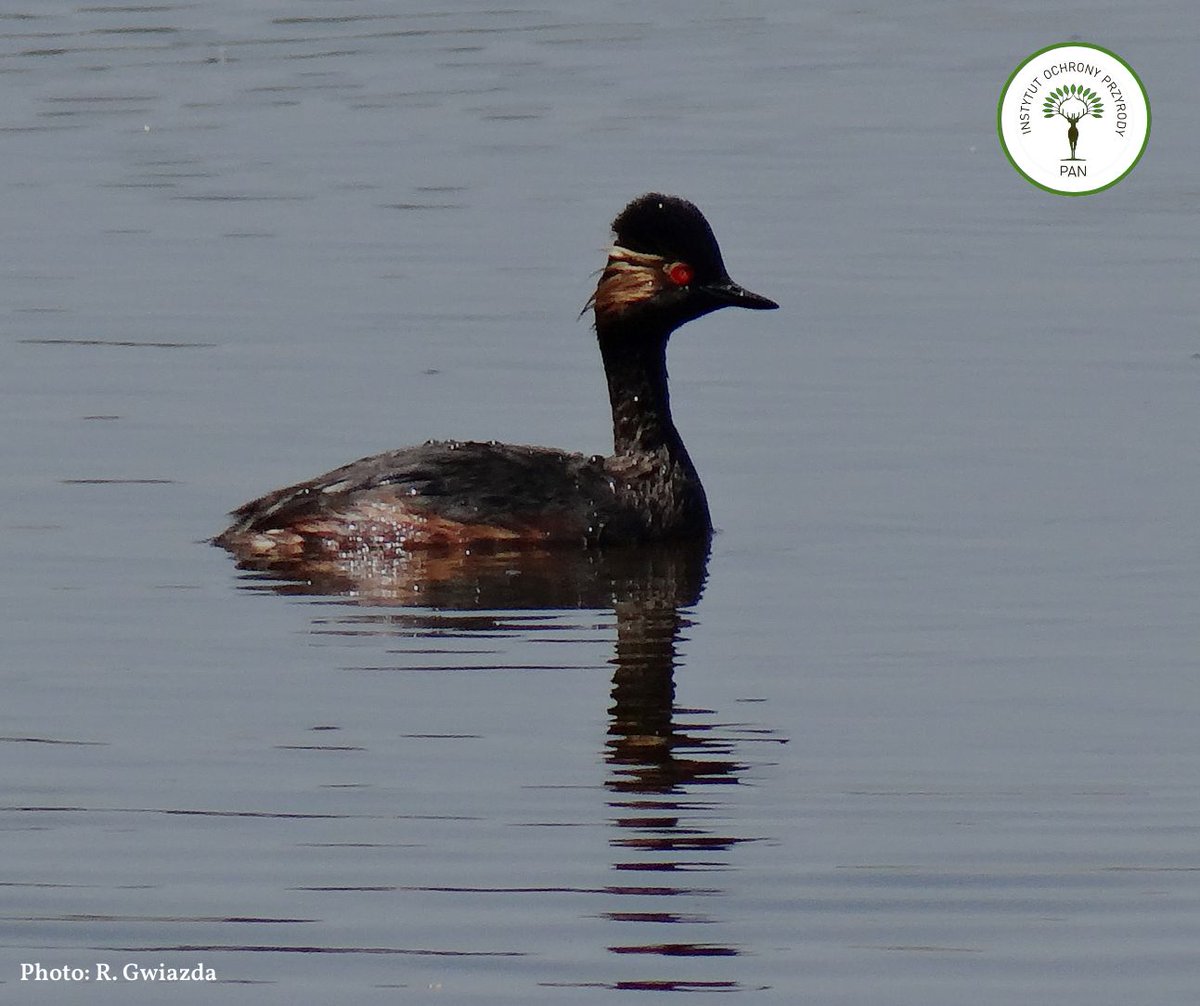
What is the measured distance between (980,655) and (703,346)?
6.27 metres

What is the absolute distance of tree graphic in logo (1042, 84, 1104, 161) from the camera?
1781 centimetres

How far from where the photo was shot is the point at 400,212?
20.3 m

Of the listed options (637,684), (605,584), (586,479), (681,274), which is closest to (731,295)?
(681,274)

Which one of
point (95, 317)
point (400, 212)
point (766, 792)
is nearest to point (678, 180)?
point (400, 212)

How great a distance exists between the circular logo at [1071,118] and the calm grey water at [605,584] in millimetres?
345

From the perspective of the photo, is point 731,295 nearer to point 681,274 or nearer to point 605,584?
point 681,274

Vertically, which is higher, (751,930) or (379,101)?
(379,101)

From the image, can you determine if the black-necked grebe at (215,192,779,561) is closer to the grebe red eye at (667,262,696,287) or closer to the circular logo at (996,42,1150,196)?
the grebe red eye at (667,262,696,287)

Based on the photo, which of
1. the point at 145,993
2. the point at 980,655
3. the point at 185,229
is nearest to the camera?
the point at 145,993

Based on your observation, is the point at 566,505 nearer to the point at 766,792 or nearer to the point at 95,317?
the point at 766,792

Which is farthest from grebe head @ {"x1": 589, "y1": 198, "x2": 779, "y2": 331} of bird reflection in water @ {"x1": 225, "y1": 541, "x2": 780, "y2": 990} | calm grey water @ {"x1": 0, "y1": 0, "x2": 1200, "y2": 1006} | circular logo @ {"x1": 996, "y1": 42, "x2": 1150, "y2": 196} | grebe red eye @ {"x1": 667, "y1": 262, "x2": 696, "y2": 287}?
circular logo @ {"x1": 996, "y1": 42, "x2": 1150, "y2": 196}

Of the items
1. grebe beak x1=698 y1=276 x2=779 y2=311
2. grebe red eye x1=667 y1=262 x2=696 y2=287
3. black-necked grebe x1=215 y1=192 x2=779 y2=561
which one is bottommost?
black-necked grebe x1=215 y1=192 x2=779 y2=561

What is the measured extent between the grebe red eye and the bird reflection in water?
4.26 ft

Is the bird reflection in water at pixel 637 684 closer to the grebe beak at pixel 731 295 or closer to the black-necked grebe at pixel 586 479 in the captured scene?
the black-necked grebe at pixel 586 479
